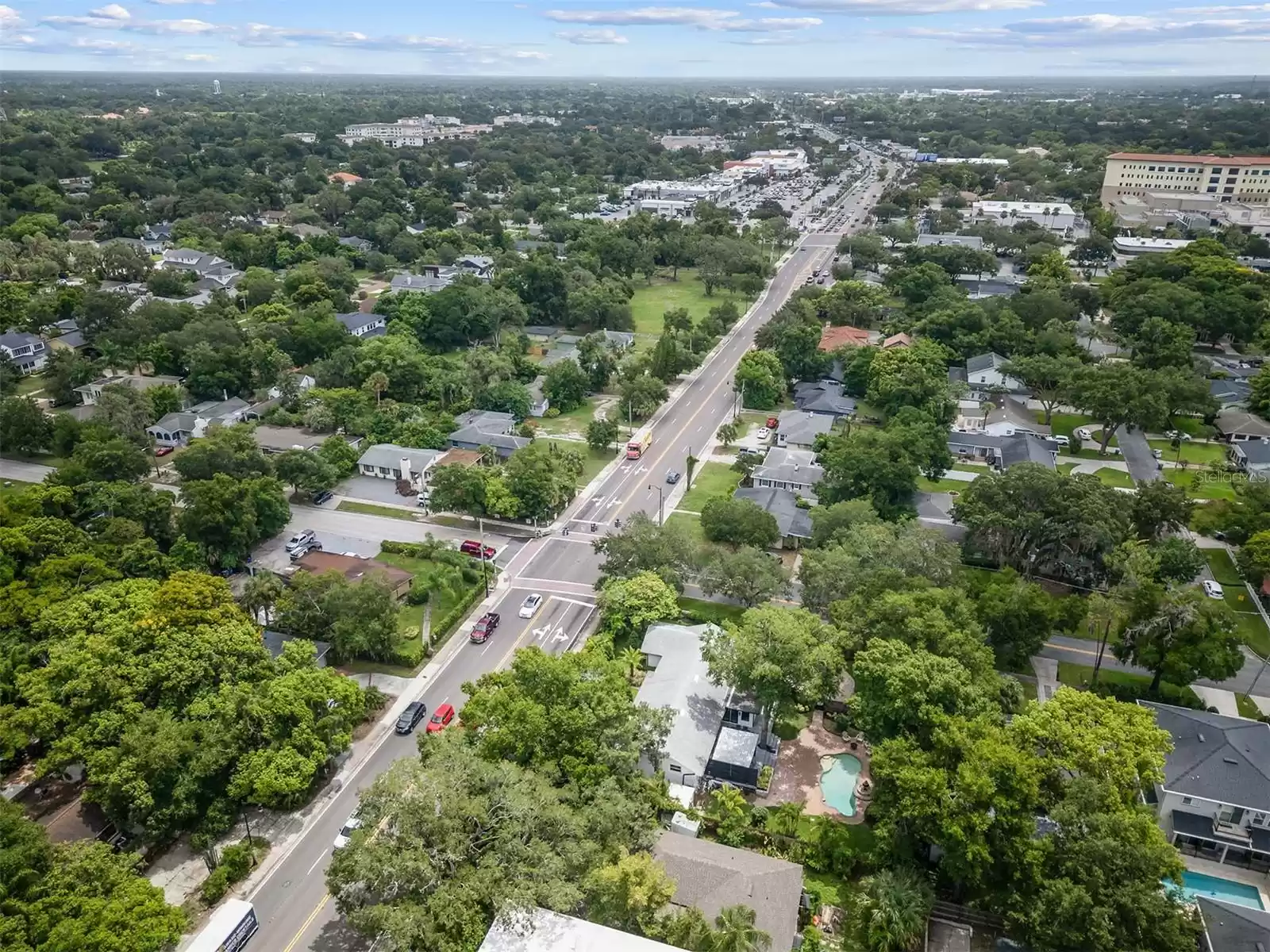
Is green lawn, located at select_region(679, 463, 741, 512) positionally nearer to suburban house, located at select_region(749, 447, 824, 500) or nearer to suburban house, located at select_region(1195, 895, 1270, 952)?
suburban house, located at select_region(749, 447, 824, 500)

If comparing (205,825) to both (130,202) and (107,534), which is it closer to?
(107,534)

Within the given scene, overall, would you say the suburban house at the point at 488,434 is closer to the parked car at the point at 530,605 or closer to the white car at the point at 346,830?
the parked car at the point at 530,605

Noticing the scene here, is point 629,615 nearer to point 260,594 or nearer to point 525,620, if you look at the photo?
point 525,620

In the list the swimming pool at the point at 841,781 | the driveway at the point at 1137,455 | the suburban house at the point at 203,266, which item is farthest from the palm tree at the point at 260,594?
the suburban house at the point at 203,266

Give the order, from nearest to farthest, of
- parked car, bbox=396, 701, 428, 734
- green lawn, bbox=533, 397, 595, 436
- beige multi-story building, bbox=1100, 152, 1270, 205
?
parked car, bbox=396, 701, 428, 734
green lawn, bbox=533, 397, 595, 436
beige multi-story building, bbox=1100, 152, 1270, 205

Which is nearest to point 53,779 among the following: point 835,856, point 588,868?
point 588,868

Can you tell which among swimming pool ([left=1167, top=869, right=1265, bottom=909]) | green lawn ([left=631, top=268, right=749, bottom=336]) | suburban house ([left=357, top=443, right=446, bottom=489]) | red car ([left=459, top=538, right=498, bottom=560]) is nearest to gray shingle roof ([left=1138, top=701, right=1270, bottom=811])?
swimming pool ([left=1167, top=869, right=1265, bottom=909])
